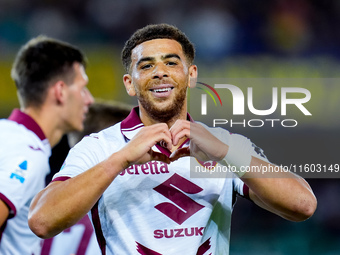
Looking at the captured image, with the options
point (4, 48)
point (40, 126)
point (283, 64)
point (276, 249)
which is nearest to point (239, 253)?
point (276, 249)

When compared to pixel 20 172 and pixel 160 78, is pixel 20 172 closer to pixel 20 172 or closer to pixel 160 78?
pixel 20 172

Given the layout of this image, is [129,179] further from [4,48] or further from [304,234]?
[4,48]

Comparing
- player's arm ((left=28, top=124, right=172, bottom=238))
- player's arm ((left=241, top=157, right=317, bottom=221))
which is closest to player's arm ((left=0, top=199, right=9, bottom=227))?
player's arm ((left=28, top=124, right=172, bottom=238))

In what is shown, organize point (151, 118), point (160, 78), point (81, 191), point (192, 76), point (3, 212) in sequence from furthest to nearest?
point (3, 212) → point (192, 76) → point (151, 118) → point (160, 78) → point (81, 191)

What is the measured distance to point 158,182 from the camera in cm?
230

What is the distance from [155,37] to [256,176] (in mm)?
869

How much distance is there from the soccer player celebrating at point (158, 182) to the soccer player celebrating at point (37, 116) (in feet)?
3.35

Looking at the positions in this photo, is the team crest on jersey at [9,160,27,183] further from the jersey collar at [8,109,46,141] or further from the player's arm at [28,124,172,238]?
the player's arm at [28,124,172,238]

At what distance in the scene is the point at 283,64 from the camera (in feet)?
21.2

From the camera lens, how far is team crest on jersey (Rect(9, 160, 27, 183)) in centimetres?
307

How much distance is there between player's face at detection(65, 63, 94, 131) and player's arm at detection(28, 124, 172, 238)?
7.00ft

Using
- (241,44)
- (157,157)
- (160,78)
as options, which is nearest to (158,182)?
(157,157)

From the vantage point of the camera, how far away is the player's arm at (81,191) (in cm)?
195

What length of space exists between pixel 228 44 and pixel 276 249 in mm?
2754
